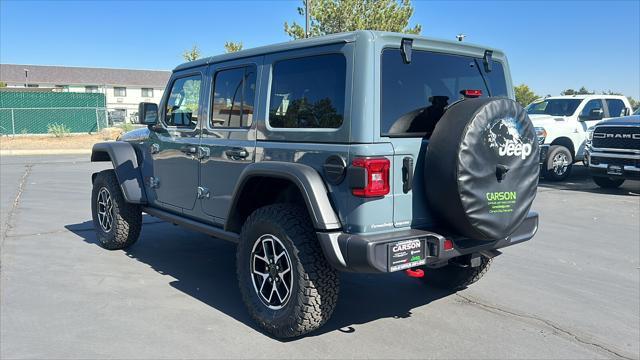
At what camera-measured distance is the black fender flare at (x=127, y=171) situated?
5738mm

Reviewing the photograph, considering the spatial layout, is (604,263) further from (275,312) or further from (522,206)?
(275,312)

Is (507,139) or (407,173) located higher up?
(507,139)

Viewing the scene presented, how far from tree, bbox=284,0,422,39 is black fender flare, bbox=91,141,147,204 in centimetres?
2188

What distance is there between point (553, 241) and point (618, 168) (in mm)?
5103

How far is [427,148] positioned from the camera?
3479mm

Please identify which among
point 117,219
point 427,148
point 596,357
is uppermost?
point 427,148

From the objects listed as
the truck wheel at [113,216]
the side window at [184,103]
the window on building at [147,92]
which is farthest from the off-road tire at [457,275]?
the window on building at [147,92]

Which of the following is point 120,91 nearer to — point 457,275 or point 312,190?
point 457,275

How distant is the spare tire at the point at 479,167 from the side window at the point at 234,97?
159 centimetres

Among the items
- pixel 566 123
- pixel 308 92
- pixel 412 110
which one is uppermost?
pixel 566 123

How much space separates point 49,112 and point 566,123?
2467 centimetres

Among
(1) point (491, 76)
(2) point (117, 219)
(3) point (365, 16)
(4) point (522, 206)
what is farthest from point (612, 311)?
(3) point (365, 16)

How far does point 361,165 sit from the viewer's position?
3.28m

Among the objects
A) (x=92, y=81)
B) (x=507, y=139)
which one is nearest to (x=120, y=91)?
(x=92, y=81)
